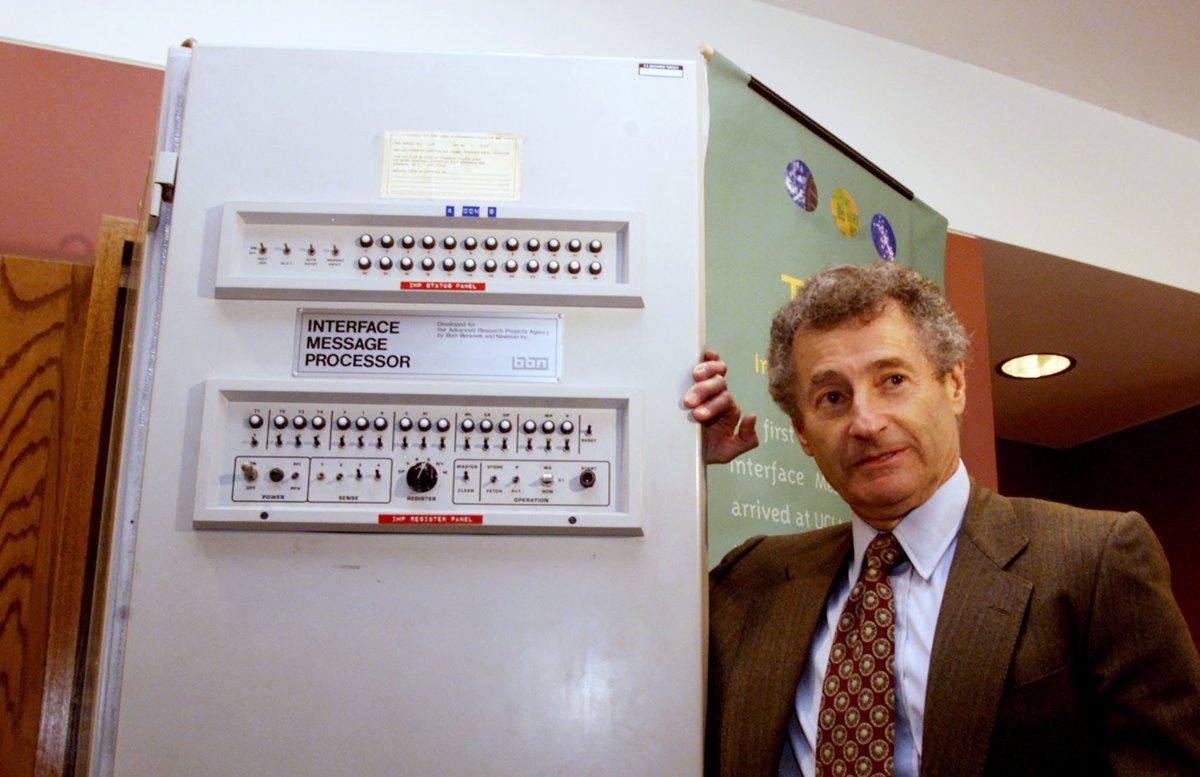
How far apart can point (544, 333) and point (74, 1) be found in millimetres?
1700

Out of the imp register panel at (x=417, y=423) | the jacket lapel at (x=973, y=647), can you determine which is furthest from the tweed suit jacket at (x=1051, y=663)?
the imp register panel at (x=417, y=423)

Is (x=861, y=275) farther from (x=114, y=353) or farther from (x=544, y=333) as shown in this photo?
(x=114, y=353)

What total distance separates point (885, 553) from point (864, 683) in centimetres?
21

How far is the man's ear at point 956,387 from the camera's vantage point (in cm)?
168

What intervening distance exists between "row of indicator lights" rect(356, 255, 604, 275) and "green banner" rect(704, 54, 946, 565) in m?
0.67

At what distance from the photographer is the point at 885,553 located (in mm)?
1581

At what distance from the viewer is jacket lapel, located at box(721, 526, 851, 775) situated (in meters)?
1.52

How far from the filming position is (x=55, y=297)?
2.04 meters

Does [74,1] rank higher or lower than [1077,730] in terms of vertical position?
higher

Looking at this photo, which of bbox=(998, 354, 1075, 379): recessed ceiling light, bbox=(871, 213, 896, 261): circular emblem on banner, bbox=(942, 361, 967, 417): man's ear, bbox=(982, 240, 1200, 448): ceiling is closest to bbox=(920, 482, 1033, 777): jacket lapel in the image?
bbox=(942, 361, 967, 417): man's ear

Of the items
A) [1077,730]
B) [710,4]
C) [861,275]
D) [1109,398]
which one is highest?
[710,4]

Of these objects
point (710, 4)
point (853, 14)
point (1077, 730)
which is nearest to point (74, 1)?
point (710, 4)

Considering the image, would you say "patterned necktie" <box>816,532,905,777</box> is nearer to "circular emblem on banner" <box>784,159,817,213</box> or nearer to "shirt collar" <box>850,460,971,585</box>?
"shirt collar" <box>850,460,971,585</box>

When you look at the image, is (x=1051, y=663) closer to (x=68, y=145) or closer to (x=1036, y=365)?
(x=68, y=145)
